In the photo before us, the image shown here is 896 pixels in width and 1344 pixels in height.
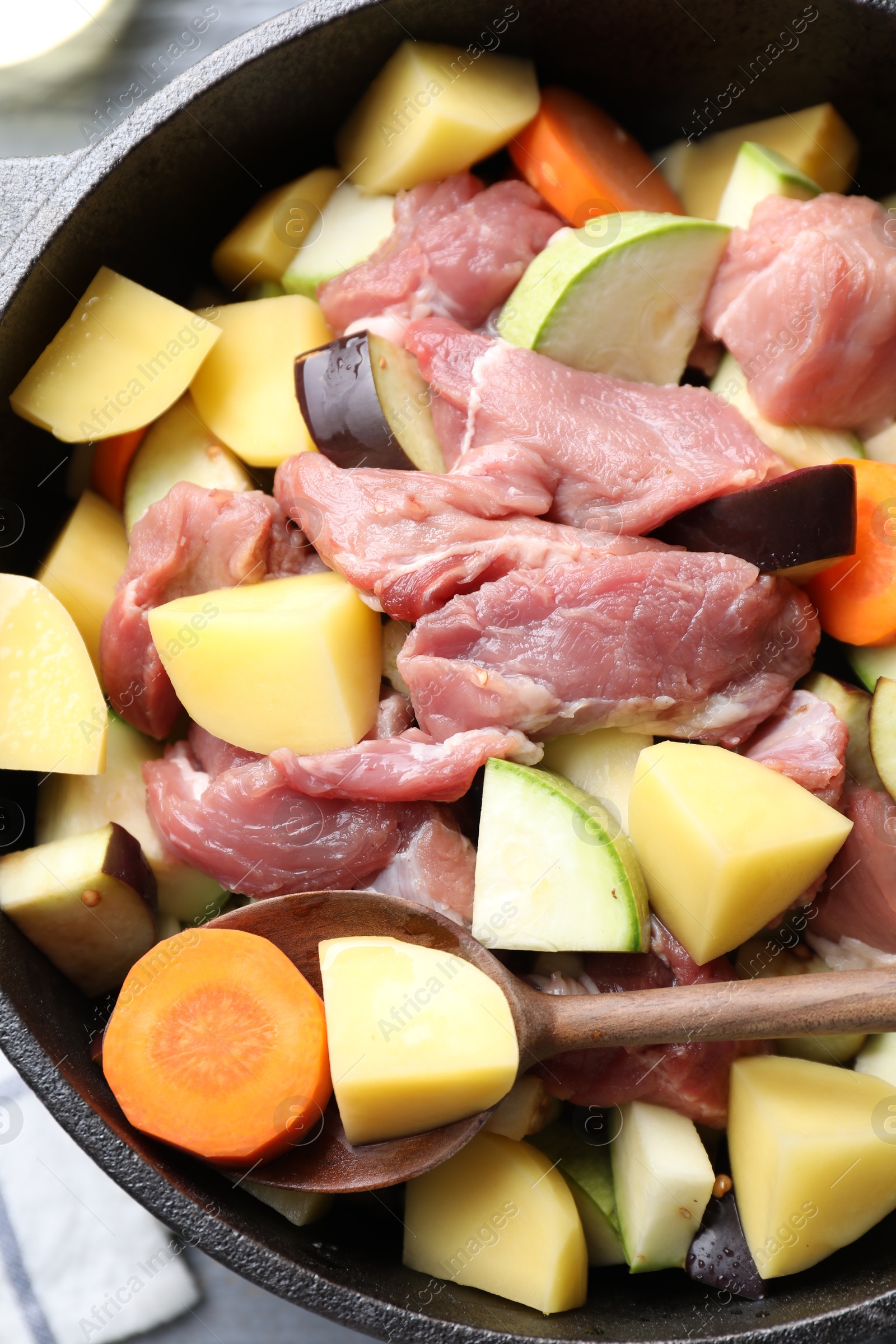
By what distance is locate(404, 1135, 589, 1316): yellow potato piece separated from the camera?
6.91ft

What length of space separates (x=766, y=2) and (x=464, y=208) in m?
0.87

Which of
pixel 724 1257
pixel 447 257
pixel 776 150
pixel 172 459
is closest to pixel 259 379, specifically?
pixel 172 459

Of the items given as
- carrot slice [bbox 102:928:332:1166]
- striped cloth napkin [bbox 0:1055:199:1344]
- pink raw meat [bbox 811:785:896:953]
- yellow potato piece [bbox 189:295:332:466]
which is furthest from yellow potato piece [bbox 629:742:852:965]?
striped cloth napkin [bbox 0:1055:199:1344]

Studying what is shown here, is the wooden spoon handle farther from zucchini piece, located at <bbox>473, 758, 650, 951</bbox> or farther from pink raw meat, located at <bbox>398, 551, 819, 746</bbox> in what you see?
pink raw meat, located at <bbox>398, 551, 819, 746</bbox>

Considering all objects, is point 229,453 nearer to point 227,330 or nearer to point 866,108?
point 227,330

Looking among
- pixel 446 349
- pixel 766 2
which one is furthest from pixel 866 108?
pixel 446 349

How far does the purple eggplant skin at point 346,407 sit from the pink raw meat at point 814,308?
919 mm

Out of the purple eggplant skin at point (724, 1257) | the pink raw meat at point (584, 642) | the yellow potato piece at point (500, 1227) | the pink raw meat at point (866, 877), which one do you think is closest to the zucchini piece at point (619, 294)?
the pink raw meat at point (584, 642)

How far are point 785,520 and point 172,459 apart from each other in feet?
5.02

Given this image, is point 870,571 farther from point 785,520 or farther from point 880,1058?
point 880,1058

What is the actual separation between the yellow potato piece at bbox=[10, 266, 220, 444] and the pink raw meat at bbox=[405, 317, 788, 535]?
0.61 metres

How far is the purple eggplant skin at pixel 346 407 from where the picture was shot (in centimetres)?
230

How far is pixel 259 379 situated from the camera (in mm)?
2514

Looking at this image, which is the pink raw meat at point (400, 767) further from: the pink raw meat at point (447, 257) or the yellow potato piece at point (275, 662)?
the pink raw meat at point (447, 257)
